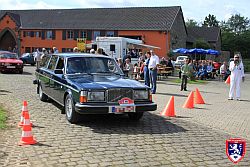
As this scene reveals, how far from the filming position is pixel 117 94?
8.11m

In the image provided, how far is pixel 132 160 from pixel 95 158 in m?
0.60

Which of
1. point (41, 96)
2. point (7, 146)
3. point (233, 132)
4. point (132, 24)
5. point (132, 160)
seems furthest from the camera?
point (132, 24)

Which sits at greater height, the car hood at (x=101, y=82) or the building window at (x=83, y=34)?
the building window at (x=83, y=34)

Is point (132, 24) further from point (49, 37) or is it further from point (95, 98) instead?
point (95, 98)

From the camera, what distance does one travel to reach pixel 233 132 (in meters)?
8.48

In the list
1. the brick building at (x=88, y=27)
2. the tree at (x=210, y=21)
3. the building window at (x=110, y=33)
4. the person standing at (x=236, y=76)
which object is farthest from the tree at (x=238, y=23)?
the person standing at (x=236, y=76)

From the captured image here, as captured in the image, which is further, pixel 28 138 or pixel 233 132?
pixel 233 132

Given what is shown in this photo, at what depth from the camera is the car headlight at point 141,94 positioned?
328 inches

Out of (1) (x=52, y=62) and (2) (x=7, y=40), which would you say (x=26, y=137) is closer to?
(1) (x=52, y=62)

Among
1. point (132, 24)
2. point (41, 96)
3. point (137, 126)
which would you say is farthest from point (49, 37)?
point (137, 126)

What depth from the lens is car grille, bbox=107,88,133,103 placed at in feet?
26.4

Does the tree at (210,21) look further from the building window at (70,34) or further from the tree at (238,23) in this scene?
the building window at (70,34)

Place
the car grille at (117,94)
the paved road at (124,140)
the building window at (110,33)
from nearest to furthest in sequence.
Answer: the paved road at (124,140) → the car grille at (117,94) → the building window at (110,33)

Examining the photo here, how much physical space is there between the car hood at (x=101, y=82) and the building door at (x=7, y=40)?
59.6 m
